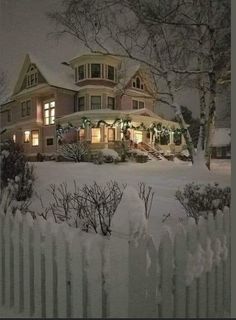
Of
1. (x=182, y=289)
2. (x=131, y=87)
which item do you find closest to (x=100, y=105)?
(x=131, y=87)

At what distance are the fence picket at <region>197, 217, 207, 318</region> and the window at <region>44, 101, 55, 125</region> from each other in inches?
26.3

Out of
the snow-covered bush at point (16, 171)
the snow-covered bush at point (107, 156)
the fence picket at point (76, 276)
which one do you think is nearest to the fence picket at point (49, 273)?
the fence picket at point (76, 276)

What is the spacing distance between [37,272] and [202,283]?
0.63 metres

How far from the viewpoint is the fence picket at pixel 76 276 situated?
1.45 m

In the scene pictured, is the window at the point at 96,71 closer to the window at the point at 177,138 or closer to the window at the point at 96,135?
the window at the point at 96,135

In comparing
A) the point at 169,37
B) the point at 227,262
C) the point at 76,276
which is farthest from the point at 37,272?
the point at 169,37

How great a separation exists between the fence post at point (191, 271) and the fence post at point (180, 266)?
0.02 metres

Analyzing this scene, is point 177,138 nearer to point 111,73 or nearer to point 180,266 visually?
point 111,73

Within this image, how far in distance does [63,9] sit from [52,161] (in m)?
0.58

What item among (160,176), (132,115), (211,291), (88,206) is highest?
(132,115)

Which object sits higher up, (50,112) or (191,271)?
(50,112)

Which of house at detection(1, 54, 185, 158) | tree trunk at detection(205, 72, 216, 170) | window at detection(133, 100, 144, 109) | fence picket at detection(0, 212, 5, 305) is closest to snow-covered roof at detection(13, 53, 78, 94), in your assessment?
house at detection(1, 54, 185, 158)

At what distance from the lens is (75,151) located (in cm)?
154

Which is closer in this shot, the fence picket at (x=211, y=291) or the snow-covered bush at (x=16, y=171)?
the fence picket at (x=211, y=291)
